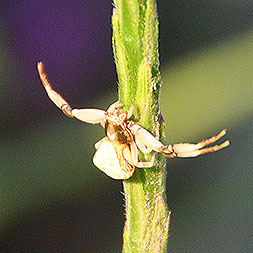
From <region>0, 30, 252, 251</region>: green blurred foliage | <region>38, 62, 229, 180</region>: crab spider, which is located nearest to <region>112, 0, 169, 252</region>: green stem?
<region>38, 62, 229, 180</region>: crab spider

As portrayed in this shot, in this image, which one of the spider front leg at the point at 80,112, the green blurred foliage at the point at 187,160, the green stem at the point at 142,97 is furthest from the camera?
the green blurred foliage at the point at 187,160

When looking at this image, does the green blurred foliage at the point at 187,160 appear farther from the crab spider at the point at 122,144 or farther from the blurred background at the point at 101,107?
the crab spider at the point at 122,144

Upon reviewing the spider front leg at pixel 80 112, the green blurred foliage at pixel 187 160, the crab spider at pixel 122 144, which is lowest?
the crab spider at pixel 122 144

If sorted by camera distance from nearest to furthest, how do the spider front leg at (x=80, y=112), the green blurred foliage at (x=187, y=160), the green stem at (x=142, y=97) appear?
the green stem at (x=142, y=97) → the spider front leg at (x=80, y=112) → the green blurred foliage at (x=187, y=160)

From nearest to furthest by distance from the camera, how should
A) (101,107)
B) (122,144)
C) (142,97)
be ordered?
(142,97) < (122,144) < (101,107)

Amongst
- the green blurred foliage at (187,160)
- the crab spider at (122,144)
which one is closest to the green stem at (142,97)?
the crab spider at (122,144)

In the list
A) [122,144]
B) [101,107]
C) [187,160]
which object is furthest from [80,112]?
[187,160]

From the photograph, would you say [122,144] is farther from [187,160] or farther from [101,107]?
[187,160]
